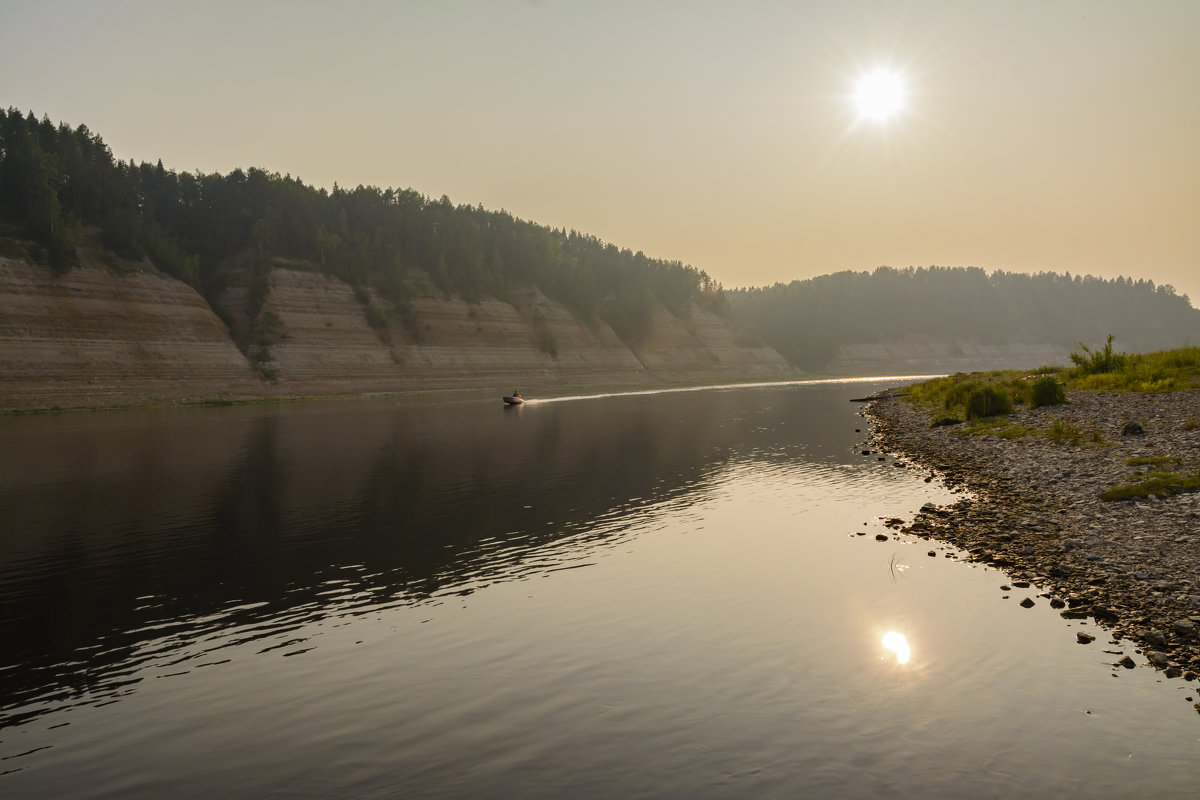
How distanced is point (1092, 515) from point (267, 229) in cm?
12425

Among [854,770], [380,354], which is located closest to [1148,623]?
[854,770]

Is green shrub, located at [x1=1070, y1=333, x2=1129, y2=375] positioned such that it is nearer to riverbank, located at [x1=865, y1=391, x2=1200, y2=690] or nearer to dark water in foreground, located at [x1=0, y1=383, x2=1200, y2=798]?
riverbank, located at [x1=865, y1=391, x2=1200, y2=690]

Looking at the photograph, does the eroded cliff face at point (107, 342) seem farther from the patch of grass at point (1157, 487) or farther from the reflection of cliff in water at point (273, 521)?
the patch of grass at point (1157, 487)

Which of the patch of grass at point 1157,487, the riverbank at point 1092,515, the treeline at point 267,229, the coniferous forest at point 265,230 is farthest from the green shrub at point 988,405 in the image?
the treeline at point 267,229

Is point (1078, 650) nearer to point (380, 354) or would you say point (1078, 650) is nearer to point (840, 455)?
point (840, 455)

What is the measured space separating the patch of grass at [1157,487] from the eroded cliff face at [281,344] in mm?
86179

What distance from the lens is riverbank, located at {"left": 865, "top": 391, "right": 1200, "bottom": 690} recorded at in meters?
12.1

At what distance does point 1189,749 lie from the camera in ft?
28.0

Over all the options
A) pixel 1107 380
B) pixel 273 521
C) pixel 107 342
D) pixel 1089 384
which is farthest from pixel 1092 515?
pixel 107 342

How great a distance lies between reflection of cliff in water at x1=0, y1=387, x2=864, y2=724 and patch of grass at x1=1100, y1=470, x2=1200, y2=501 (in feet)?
40.9

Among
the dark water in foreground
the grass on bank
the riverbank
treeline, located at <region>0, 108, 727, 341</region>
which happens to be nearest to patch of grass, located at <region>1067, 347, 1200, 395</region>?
the grass on bank

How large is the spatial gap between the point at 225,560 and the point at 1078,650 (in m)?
18.4

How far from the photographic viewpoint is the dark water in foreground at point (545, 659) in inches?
340

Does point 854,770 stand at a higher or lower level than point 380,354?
lower
